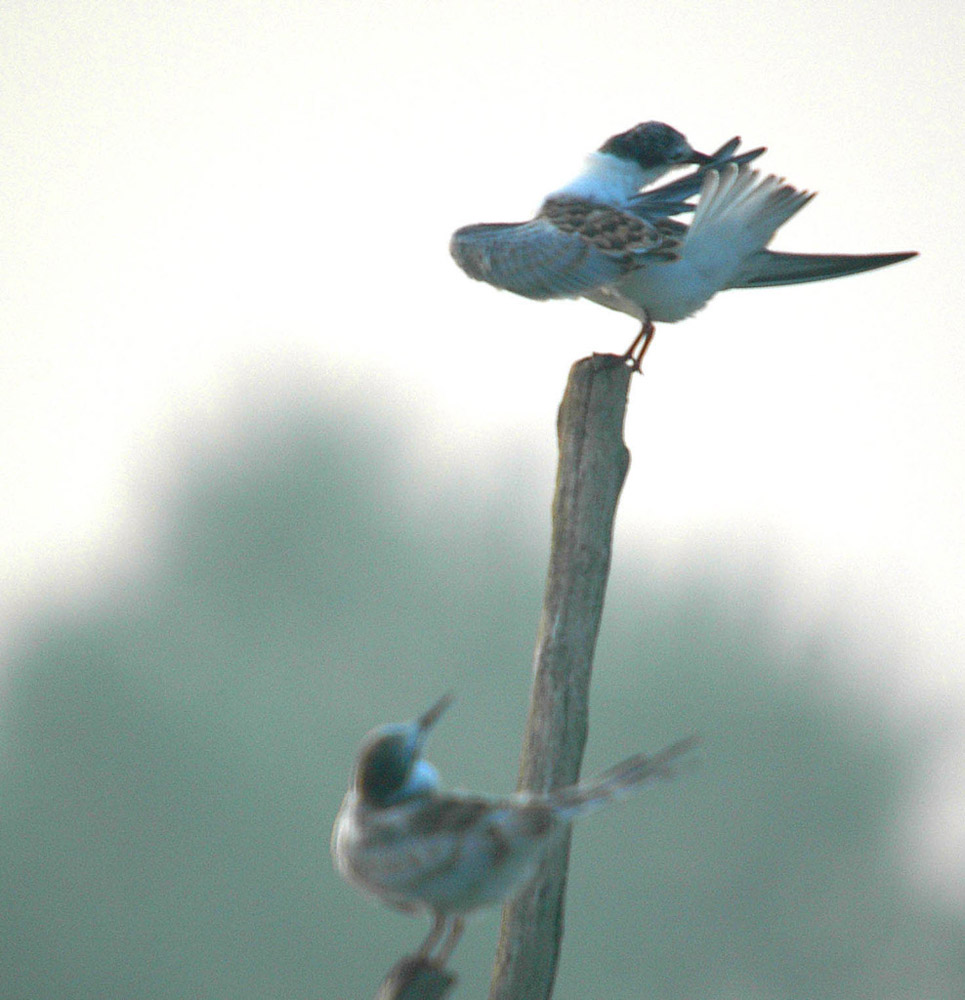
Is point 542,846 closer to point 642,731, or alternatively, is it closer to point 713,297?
point 713,297

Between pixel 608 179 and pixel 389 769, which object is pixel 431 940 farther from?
pixel 608 179

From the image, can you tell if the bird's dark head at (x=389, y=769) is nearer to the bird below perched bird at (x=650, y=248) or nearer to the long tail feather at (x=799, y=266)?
the bird below perched bird at (x=650, y=248)

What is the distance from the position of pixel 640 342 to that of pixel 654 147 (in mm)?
1369

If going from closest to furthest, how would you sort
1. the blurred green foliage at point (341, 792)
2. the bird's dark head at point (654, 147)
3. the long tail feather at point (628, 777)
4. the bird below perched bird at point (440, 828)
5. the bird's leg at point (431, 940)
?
the long tail feather at point (628, 777) < the bird below perched bird at point (440, 828) < the bird's leg at point (431, 940) < the bird's dark head at point (654, 147) < the blurred green foliage at point (341, 792)

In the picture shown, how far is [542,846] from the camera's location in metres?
4.14

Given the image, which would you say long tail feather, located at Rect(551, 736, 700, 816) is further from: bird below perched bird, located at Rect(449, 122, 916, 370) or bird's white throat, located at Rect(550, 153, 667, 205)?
bird's white throat, located at Rect(550, 153, 667, 205)

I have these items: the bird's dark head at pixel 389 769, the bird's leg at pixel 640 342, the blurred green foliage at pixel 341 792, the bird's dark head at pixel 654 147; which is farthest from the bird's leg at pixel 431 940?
the blurred green foliage at pixel 341 792

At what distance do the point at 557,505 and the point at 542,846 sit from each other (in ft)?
6.42

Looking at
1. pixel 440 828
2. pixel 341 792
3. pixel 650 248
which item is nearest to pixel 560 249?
pixel 650 248

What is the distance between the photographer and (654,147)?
23.7 ft

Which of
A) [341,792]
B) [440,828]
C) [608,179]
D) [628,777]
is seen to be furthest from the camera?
[341,792]

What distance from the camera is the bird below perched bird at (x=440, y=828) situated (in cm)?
407

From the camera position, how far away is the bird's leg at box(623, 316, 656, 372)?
619 cm

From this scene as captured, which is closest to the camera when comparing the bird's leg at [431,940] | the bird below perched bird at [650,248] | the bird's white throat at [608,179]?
the bird's leg at [431,940]
